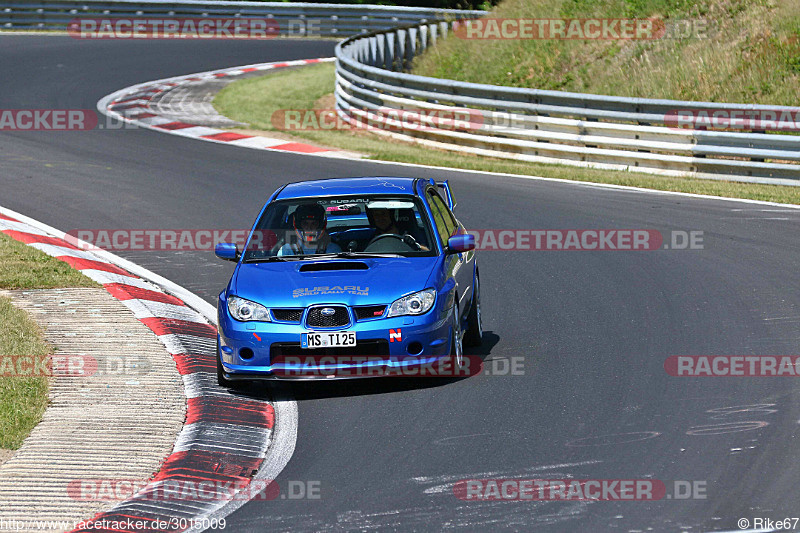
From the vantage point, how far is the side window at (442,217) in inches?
383

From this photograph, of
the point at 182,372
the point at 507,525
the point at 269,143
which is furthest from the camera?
the point at 269,143

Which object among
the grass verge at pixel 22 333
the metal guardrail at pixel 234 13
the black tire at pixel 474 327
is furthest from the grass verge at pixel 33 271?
the metal guardrail at pixel 234 13

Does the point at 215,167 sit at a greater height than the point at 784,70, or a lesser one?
lesser

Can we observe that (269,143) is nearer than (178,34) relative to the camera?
Yes

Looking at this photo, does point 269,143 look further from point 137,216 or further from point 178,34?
point 178,34

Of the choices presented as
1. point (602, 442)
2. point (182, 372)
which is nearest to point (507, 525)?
point (602, 442)

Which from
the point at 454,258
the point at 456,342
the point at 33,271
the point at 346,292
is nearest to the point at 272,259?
the point at 346,292

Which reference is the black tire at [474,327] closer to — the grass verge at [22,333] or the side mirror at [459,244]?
the side mirror at [459,244]

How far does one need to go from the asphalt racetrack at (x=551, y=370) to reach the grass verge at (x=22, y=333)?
127cm

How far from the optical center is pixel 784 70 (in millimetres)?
22219

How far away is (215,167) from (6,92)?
9922 mm

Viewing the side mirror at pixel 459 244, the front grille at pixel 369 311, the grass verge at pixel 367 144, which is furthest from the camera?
the grass verge at pixel 367 144

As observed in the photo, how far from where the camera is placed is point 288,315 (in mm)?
8508

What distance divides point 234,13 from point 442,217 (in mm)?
31225
